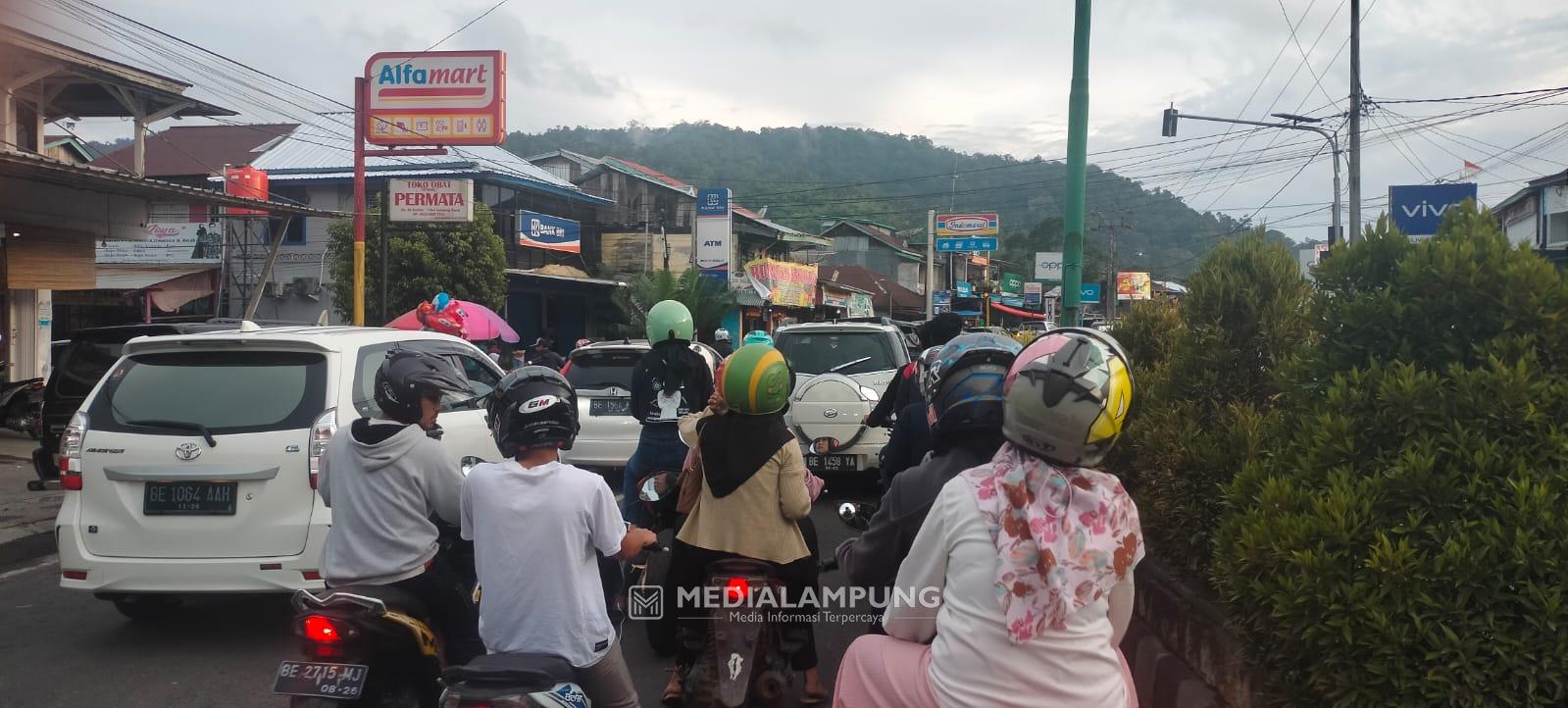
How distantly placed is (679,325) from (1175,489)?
281cm

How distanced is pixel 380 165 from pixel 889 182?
1265 inches

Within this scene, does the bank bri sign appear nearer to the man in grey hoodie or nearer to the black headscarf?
the black headscarf

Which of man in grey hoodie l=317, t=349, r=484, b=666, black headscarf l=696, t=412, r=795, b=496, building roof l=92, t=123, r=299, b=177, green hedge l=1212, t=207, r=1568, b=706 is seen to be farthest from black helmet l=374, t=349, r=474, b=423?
building roof l=92, t=123, r=299, b=177

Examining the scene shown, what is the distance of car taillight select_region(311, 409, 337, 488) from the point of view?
204 inches

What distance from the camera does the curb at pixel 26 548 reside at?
7730 mm

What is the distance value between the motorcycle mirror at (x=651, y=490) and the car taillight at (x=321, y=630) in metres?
2.07

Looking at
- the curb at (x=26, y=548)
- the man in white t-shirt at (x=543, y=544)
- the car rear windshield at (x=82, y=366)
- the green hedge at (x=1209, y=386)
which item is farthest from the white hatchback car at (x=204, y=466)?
the car rear windshield at (x=82, y=366)

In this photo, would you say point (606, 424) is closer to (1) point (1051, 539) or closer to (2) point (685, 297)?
(1) point (1051, 539)

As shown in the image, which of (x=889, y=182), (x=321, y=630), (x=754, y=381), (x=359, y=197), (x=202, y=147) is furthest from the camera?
(x=889, y=182)

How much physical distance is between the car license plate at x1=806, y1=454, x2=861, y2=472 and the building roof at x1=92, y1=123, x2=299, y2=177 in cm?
2479

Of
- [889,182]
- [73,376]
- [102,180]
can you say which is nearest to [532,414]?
[73,376]

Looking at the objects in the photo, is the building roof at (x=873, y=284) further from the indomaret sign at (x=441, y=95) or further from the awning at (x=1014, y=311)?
A: the indomaret sign at (x=441, y=95)

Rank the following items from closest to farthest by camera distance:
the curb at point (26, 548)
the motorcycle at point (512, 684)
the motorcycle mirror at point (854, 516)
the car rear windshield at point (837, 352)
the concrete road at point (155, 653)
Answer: the motorcycle at point (512, 684)
the motorcycle mirror at point (854, 516)
the concrete road at point (155, 653)
the curb at point (26, 548)
the car rear windshield at point (837, 352)

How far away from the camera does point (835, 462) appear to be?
9.77 m
